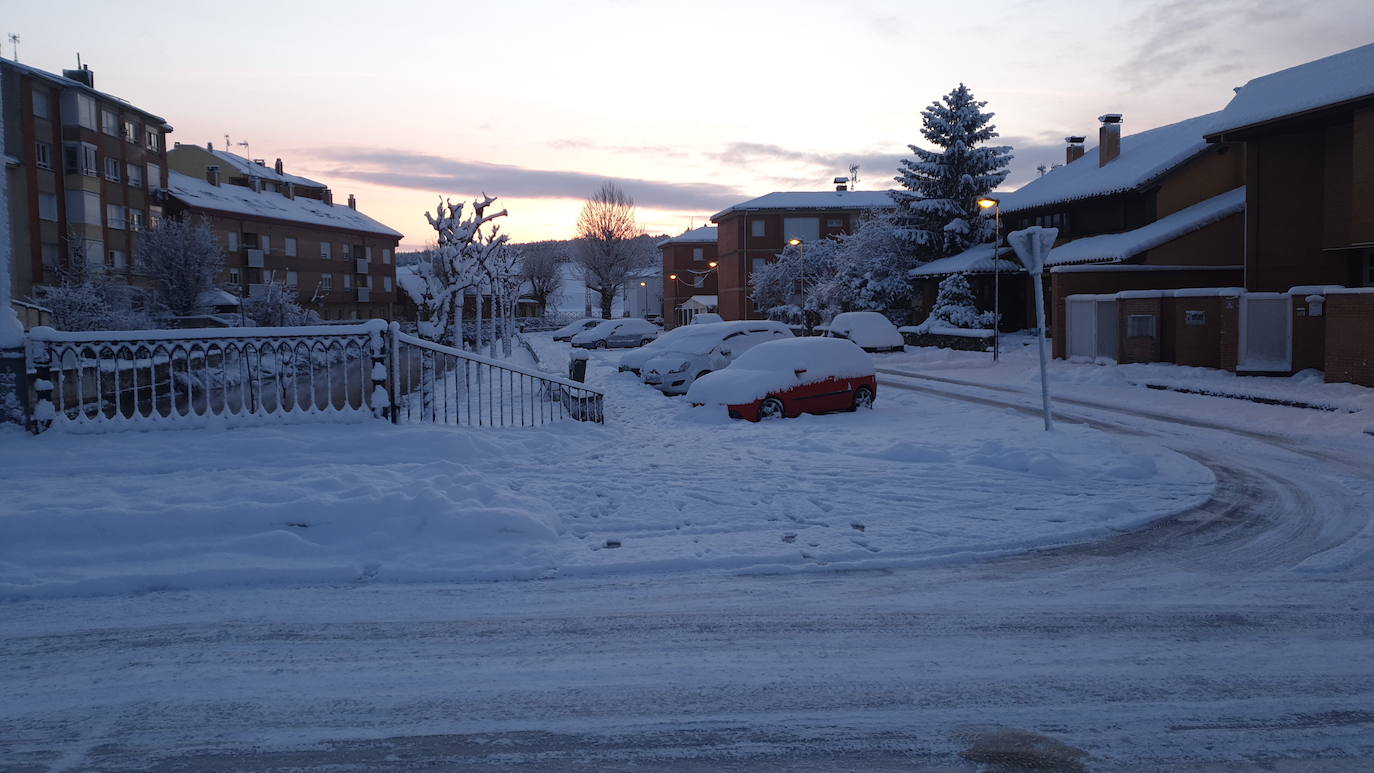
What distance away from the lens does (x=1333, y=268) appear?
2486cm

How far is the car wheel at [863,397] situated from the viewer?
17.1m

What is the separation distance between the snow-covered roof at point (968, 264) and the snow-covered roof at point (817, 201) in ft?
85.8

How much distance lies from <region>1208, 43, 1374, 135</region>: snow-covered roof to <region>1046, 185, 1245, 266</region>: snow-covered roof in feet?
13.1

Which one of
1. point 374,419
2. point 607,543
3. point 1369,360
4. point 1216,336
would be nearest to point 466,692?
point 607,543

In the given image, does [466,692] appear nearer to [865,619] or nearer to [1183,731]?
[865,619]

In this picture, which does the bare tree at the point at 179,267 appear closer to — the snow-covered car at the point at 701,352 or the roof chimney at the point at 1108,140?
the snow-covered car at the point at 701,352

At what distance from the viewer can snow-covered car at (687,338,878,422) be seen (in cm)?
1588

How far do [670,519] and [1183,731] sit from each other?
484cm

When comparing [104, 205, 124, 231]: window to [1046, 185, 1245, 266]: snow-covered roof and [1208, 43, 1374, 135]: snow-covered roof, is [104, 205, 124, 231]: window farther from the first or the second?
[1208, 43, 1374, 135]: snow-covered roof

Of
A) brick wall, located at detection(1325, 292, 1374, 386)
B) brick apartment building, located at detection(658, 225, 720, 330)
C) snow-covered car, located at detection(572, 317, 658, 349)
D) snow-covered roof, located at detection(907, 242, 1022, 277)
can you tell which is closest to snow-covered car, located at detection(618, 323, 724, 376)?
brick wall, located at detection(1325, 292, 1374, 386)

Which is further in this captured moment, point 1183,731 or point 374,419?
point 374,419

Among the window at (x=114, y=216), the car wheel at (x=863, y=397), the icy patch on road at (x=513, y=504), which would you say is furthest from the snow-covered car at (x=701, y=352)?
the window at (x=114, y=216)

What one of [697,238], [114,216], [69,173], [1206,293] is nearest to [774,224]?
[697,238]

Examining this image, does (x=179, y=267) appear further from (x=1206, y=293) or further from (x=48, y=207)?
(x=1206, y=293)
